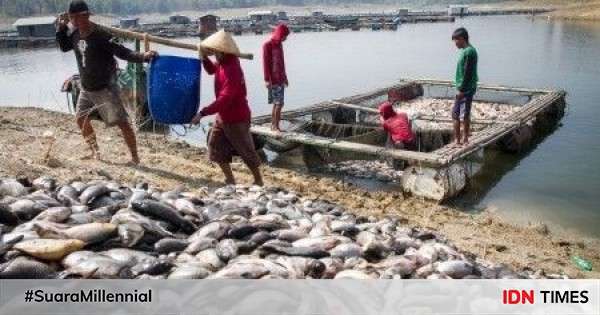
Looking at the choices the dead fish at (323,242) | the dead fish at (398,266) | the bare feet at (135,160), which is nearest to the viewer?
the dead fish at (398,266)

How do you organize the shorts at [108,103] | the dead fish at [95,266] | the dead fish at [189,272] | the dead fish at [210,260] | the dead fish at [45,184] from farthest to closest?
the shorts at [108,103]
the dead fish at [45,184]
the dead fish at [210,260]
the dead fish at [189,272]
the dead fish at [95,266]

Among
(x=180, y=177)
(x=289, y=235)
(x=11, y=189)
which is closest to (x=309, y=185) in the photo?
(x=180, y=177)

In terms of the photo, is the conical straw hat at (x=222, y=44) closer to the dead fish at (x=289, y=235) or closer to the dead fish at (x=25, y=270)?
the dead fish at (x=289, y=235)

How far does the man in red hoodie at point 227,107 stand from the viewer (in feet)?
24.7

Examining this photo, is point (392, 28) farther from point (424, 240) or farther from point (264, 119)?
point (424, 240)

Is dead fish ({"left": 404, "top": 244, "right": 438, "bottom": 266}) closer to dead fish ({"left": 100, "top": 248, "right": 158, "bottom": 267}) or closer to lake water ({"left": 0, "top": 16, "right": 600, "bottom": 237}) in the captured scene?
dead fish ({"left": 100, "top": 248, "right": 158, "bottom": 267})

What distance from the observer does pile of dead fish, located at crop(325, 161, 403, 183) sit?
11.7 meters

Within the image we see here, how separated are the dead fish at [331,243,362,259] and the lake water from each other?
216 inches

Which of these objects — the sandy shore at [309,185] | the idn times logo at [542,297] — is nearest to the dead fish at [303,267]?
the idn times logo at [542,297]

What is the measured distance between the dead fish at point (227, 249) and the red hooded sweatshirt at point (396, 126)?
6.39m

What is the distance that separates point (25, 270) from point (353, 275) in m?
2.64

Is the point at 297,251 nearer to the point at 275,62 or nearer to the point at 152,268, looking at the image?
the point at 152,268

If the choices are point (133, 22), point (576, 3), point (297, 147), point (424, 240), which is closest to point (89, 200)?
point (424, 240)

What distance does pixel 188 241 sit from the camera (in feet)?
17.9
